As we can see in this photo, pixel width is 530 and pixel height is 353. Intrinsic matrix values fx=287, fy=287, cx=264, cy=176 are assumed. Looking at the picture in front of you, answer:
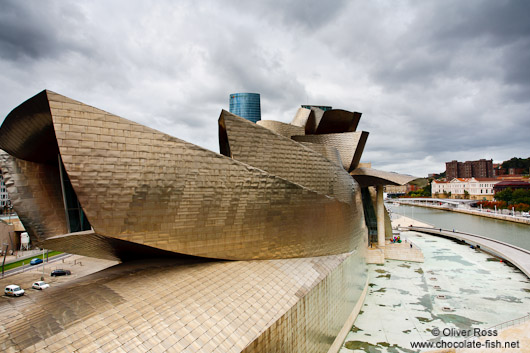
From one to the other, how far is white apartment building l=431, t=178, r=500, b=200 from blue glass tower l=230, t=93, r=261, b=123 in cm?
7777

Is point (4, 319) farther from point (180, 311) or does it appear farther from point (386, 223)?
point (386, 223)

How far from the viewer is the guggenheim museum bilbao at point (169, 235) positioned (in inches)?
278

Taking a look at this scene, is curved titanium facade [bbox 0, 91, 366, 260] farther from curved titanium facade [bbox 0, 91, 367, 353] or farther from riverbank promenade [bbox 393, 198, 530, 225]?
riverbank promenade [bbox 393, 198, 530, 225]

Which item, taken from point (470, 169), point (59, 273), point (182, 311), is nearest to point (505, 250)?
point (182, 311)

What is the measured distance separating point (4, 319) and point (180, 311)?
4.27 m

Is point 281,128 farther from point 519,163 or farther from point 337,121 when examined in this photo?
point 519,163

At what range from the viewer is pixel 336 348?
12.0 m

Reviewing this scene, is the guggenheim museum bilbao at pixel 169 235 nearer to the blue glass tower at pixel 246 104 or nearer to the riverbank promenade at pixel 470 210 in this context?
the riverbank promenade at pixel 470 210

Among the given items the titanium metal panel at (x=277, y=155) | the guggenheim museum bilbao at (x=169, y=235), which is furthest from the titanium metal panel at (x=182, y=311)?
the titanium metal panel at (x=277, y=155)

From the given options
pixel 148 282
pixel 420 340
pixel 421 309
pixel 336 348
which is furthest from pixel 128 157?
pixel 421 309

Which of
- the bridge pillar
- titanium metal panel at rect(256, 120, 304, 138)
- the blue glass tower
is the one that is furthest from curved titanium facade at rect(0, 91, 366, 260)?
the blue glass tower

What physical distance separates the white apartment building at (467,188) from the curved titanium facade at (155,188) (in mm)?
107327

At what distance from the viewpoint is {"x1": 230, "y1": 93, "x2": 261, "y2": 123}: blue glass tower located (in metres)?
102

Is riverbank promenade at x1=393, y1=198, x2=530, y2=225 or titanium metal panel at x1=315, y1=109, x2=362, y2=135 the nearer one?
titanium metal panel at x1=315, y1=109, x2=362, y2=135
